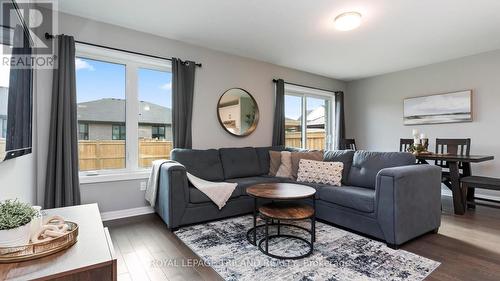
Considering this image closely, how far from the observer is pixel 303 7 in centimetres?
256

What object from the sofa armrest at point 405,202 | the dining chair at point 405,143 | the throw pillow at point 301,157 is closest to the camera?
the sofa armrest at point 405,202

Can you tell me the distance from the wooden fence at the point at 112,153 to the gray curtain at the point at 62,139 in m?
0.30

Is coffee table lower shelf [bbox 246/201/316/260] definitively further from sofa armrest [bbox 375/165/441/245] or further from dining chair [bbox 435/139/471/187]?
dining chair [bbox 435/139/471/187]

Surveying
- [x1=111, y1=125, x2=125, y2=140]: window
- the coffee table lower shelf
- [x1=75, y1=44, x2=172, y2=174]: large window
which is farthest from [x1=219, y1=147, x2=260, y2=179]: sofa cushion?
[x1=111, y1=125, x2=125, y2=140]: window

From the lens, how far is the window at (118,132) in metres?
3.15

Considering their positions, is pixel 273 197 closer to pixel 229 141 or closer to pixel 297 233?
pixel 297 233

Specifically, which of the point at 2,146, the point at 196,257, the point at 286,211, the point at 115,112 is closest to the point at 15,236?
the point at 2,146

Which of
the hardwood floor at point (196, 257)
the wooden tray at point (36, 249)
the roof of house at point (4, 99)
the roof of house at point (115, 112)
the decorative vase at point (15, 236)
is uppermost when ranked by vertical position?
the roof of house at point (115, 112)

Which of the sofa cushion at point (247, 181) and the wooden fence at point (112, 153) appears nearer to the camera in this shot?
the wooden fence at point (112, 153)

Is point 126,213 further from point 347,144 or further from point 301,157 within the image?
point 347,144

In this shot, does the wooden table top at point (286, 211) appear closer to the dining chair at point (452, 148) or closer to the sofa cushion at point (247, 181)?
the sofa cushion at point (247, 181)

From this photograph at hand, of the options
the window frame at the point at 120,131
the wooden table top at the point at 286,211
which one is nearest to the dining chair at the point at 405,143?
the wooden table top at the point at 286,211

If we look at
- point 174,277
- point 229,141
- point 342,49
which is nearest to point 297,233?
point 174,277

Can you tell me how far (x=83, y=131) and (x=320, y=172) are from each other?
2921 mm
